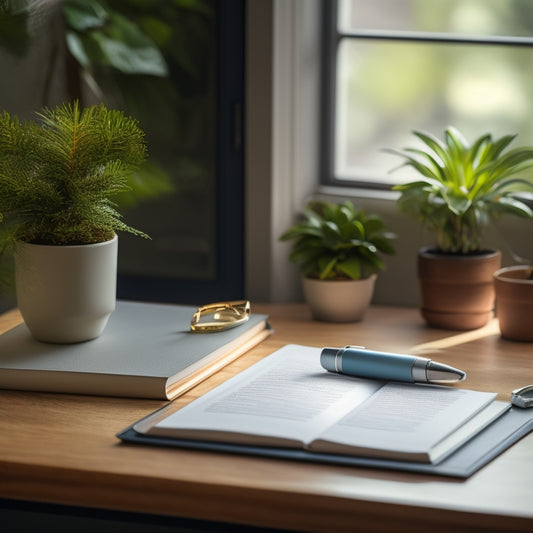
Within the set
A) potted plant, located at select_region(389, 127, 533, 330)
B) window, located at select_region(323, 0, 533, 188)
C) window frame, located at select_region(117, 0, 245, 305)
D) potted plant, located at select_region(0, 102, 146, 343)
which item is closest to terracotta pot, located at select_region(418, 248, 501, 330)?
potted plant, located at select_region(389, 127, 533, 330)

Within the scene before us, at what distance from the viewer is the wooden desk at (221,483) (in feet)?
3.03

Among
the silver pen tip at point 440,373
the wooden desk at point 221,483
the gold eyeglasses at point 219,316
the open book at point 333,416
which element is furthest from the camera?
the gold eyeglasses at point 219,316

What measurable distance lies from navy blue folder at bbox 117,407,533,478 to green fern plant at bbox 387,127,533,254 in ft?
1.54

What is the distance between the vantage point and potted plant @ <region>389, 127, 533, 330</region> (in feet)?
5.02

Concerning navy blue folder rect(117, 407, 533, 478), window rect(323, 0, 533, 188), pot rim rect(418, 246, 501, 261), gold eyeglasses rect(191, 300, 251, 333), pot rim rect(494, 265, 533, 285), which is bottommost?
navy blue folder rect(117, 407, 533, 478)

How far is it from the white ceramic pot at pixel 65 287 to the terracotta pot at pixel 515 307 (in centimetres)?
60

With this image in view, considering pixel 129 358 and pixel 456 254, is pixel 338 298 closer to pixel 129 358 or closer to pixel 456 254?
pixel 456 254

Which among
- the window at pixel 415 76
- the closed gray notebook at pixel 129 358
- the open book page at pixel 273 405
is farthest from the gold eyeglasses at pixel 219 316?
the window at pixel 415 76

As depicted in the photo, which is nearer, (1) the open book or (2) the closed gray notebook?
(1) the open book

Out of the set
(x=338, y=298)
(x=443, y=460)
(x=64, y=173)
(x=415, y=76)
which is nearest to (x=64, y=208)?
(x=64, y=173)

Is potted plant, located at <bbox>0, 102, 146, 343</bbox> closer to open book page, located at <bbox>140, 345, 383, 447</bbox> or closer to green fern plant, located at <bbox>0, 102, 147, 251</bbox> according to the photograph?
green fern plant, located at <bbox>0, 102, 147, 251</bbox>

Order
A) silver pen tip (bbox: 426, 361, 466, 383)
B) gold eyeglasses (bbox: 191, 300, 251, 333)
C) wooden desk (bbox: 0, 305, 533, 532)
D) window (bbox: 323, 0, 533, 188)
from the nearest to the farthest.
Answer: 1. wooden desk (bbox: 0, 305, 533, 532)
2. silver pen tip (bbox: 426, 361, 466, 383)
3. gold eyeglasses (bbox: 191, 300, 251, 333)
4. window (bbox: 323, 0, 533, 188)

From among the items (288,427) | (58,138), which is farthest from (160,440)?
(58,138)

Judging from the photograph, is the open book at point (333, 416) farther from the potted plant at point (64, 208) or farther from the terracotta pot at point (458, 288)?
the terracotta pot at point (458, 288)
